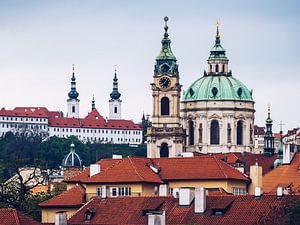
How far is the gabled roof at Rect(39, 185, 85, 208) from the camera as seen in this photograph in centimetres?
9925

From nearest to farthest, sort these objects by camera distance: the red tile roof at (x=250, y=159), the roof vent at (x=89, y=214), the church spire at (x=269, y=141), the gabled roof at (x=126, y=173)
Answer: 1. the roof vent at (x=89, y=214)
2. the gabled roof at (x=126, y=173)
3. the red tile roof at (x=250, y=159)
4. the church spire at (x=269, y=141)

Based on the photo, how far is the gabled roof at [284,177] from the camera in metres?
110

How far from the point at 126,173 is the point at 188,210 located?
21684mm

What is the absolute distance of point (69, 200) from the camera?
3957 inches

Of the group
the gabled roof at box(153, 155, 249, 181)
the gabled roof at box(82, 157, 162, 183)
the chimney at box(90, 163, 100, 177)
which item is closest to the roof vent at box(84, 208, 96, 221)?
the gabled roof at box(82, 157, 162, 183)

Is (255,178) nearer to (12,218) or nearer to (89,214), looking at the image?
(89,214)

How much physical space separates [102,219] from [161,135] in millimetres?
111585

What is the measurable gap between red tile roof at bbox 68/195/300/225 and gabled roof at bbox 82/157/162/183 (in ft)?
42.4

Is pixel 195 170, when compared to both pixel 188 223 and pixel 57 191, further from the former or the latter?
pixel 188 223

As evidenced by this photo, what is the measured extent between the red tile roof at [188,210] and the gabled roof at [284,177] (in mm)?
20273

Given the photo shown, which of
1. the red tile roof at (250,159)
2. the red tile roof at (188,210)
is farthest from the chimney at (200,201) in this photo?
the red tile roof at (250,159)

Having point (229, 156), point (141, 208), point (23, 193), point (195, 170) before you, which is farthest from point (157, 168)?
point (229, 156)

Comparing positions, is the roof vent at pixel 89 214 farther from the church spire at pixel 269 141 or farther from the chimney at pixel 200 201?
the church spire at pixel 269 141

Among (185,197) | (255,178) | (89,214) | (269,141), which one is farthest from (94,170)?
(269,141)
